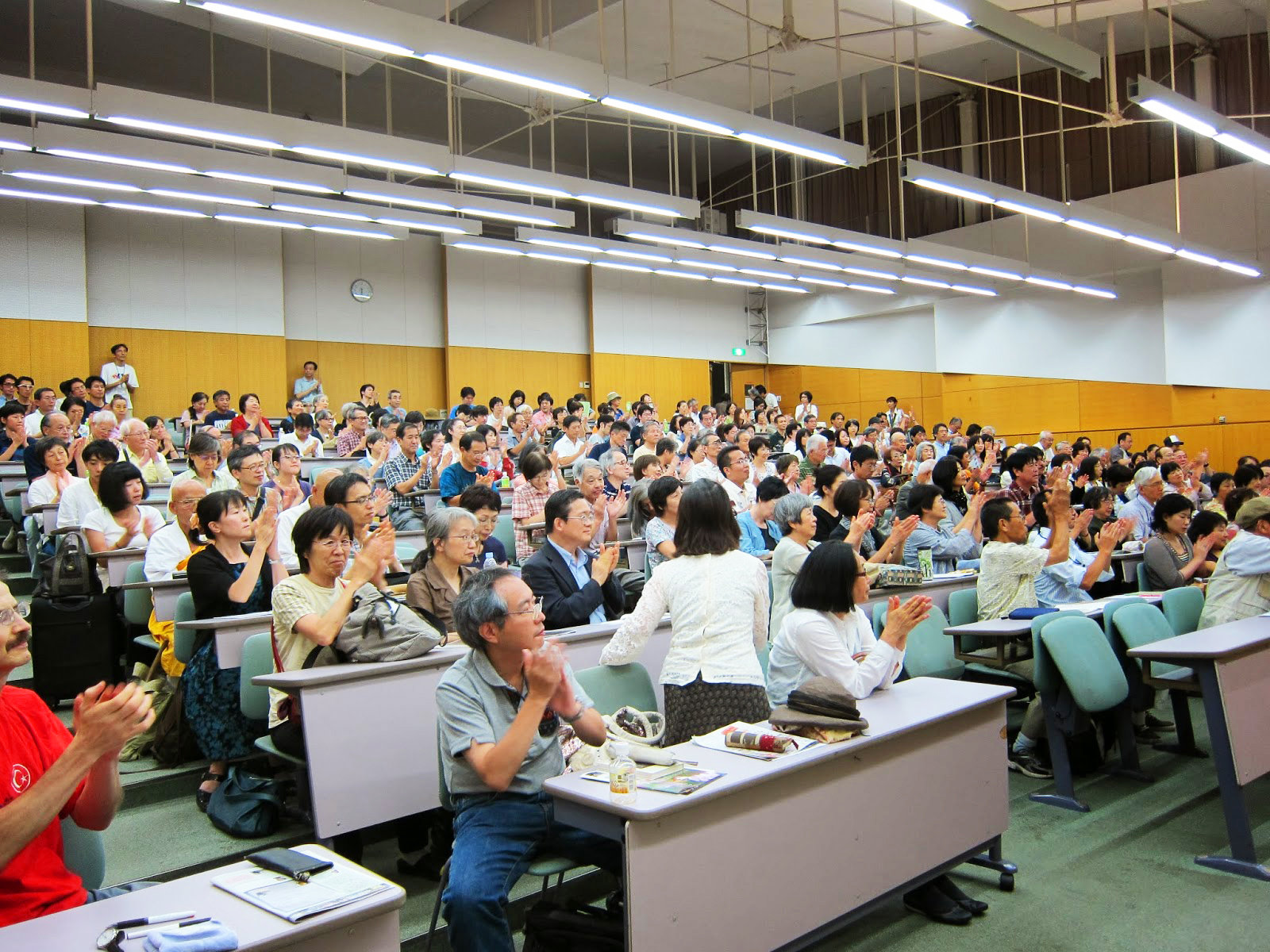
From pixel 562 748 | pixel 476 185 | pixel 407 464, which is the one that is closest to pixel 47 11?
pixel 476 185

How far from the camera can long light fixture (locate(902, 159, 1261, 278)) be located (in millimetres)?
8461

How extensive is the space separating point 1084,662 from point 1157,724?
166 centimetres

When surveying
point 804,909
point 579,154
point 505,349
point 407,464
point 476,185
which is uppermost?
point 579,154

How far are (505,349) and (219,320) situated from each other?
15.0ft

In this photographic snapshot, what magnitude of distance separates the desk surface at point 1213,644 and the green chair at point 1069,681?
22 cm

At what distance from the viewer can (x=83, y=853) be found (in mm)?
2068

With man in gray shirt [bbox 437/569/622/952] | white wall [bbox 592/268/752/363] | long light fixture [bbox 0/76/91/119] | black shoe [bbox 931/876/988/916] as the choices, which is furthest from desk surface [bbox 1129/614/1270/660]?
white wall [bbox 592/268/752/363]

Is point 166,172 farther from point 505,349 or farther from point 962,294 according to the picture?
point 962,294

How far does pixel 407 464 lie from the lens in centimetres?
750

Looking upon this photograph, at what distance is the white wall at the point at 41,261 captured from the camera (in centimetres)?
1179

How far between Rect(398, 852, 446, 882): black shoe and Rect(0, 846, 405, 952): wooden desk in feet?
4.84

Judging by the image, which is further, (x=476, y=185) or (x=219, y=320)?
(x=476, y=185)

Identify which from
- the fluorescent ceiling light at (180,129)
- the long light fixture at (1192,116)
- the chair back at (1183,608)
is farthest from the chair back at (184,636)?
the long light fixture at (1192,116)

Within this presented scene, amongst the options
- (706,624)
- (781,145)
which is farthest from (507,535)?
(781,145)
